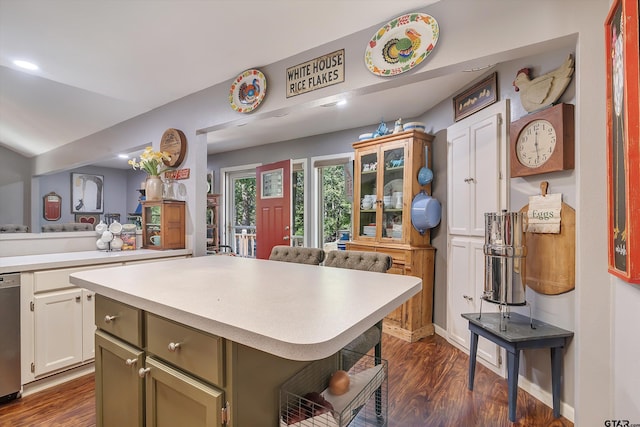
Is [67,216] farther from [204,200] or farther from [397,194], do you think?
[397,194]

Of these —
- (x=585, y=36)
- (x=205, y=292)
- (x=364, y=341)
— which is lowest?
(x=364, y=341)

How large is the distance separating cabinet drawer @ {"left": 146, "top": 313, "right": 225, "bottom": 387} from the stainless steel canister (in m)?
1.85

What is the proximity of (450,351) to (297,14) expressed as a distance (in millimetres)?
2924

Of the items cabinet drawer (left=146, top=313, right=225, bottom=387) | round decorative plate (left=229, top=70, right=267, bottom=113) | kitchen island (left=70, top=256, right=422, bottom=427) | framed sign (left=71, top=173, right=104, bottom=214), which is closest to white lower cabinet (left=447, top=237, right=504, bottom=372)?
kitchen island (left=70, top=256, right=422, bottom=427)

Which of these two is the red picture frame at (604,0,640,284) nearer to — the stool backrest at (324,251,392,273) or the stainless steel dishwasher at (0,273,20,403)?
the stool backrest at (324,251,392,273)

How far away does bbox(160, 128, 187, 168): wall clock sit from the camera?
9.64ft

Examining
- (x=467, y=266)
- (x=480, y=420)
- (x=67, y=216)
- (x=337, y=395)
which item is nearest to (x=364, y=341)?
(x=337, y=395)

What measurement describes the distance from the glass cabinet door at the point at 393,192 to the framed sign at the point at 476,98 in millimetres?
622

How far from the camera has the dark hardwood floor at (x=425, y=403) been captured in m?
1.76

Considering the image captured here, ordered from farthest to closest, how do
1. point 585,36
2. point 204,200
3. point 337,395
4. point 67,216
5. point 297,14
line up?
1. point 67,216
2. point 204,200
3. point 297,14
4. point 585,36
5. point 337,395

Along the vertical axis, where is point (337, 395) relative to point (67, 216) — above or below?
below

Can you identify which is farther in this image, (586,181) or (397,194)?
(397,194)

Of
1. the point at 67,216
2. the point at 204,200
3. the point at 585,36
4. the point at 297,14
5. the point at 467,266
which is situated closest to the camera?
the point at 585,36

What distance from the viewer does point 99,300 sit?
1354 millimetres
